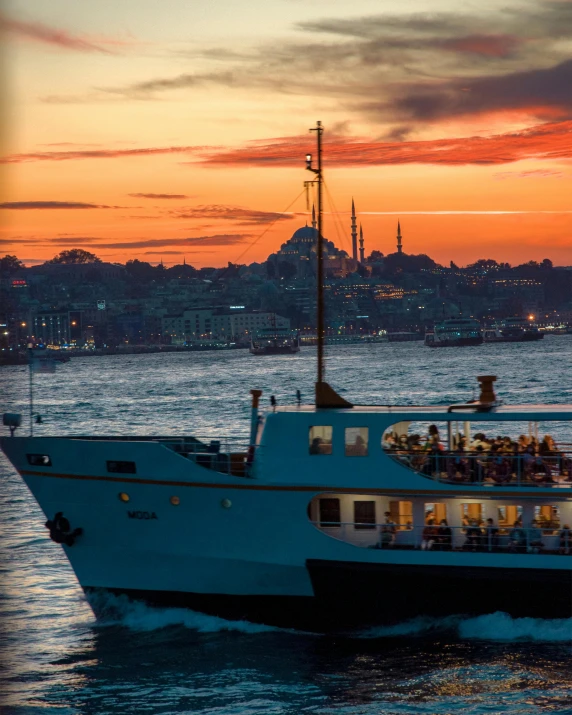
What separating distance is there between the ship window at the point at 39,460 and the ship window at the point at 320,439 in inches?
156

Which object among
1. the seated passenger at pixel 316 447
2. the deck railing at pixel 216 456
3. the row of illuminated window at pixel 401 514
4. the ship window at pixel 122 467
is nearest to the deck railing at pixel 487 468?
the row of illuminated window at pixel 401 514

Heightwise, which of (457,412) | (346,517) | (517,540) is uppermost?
(457,412)

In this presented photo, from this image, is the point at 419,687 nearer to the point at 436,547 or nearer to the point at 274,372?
the point at 436,547

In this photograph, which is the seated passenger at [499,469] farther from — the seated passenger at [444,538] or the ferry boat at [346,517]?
the seated passenger at [444,538]

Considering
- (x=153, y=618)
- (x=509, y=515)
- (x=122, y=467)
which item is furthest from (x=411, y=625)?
(x=122, y=467)

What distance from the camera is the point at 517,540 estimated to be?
15.4 m

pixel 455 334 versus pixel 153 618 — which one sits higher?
pixel 455 334

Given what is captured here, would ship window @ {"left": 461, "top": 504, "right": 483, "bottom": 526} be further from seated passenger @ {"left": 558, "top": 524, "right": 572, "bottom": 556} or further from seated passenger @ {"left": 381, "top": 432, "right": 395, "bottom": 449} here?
seated passenger @ {"left": 381, "top": 432, "right": 395, "bottom": 449}

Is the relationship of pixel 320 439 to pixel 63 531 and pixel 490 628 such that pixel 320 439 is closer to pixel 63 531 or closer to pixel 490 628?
pixel 490 628

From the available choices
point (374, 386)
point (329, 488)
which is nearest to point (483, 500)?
point (329, 488)

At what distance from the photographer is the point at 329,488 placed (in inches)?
611

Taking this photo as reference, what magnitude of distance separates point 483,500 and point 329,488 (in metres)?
2.12

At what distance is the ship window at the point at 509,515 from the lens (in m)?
15.5

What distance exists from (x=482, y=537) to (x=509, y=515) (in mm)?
512
